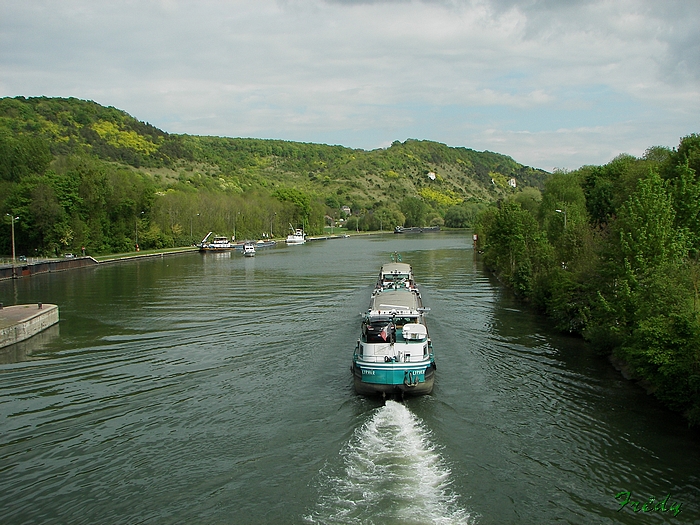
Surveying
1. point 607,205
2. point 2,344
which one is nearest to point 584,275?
point 2,344

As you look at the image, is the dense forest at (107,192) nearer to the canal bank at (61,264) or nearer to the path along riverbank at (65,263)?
the path along riverbank at (65,263)

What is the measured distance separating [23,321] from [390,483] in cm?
2642

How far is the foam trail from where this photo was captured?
1463 cm

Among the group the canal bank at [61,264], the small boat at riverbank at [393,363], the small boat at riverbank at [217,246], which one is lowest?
the small boat at riverbank at [393,363]

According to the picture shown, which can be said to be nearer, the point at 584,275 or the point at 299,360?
the point at 299,360

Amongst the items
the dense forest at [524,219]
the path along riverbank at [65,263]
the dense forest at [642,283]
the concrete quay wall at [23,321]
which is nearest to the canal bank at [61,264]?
the path along riverbank at [65,263]

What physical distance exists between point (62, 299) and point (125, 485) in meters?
36.3

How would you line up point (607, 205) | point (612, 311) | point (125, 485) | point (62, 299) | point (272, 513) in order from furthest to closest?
point (607, 205) < point (62, 299) < point (612, 311) < point (125, 485) < point (272, 513)

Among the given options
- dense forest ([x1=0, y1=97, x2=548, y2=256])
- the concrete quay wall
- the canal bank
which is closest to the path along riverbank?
the canal bank

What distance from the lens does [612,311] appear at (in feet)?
88.7

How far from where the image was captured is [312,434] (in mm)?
19688

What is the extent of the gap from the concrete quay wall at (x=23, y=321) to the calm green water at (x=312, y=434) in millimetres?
978

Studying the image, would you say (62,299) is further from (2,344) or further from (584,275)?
(584,275)

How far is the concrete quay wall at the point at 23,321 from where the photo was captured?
32088 mm
